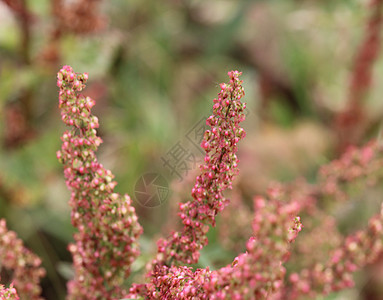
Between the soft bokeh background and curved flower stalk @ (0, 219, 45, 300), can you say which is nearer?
curved flower stalk @ (0, 219, 45, 300)

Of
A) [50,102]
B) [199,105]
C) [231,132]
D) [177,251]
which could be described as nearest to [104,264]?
[177,251]

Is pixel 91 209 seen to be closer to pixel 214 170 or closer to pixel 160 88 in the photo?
pixel 214 170

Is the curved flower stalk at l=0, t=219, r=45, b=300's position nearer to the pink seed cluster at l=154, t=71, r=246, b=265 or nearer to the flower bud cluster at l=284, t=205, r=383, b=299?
the pink seed cluster at l=154, t=71, r=246, b=265

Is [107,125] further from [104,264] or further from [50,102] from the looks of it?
[104,264]

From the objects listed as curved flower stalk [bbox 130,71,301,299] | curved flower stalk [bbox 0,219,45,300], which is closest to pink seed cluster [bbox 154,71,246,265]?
curved flower stalk [bbox 130,71,301,299]

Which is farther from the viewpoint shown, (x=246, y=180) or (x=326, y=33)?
(x=326, y=33)

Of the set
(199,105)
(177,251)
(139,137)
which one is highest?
(199,105)

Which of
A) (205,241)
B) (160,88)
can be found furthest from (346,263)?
(160,88)
